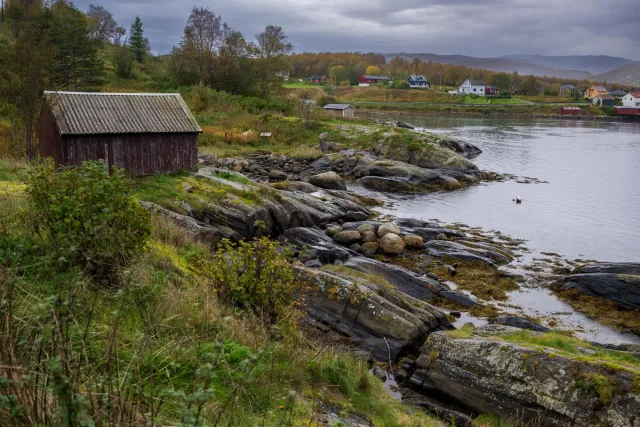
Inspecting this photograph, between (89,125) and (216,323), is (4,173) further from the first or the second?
(216,323)

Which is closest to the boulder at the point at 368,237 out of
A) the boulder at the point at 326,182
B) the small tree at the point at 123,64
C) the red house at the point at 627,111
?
the boulder at the point at 326,182

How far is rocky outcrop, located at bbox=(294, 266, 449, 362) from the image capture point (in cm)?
1380

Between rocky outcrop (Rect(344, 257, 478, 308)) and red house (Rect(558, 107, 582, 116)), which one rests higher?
red house (Rect(558, 107, 582, 116))

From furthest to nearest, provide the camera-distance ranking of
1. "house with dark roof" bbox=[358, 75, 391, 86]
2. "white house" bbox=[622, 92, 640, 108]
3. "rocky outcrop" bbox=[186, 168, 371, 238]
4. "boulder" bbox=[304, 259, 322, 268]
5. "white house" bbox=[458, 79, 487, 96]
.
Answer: "house with dark roof" bbox=[358, 75, 391, 86], "white house" bbox=[458, 79, 487, 96], "white house" bbox=[622, 92, 640, 108], "rocky outcrop" bbox=[186, 168, 371, 238], "boulder" bbox=[304, 259, 322, 268]

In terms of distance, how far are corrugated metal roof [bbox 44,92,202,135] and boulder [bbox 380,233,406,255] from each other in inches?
413

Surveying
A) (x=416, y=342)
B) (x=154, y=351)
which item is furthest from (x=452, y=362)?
(x=154, y=351)

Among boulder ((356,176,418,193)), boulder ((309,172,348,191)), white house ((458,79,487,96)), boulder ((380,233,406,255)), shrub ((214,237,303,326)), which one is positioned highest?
white house ((458,79,487,96))

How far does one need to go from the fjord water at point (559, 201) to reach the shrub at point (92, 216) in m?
22.7

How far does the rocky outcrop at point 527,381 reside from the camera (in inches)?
378

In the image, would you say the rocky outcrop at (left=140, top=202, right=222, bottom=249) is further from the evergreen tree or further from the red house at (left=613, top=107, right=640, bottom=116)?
the red house at (left=613, top=107, right=640, bottom=116)

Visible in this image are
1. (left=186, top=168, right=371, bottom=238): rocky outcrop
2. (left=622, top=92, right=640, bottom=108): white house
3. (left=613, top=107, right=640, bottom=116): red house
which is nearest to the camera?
(left=186, top=168, right=371, bottom=238): rocky outcrop

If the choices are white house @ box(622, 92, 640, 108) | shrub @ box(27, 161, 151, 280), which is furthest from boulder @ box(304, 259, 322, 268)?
white house @ box(622, 92, 640, 108)

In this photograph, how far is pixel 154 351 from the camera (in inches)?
259

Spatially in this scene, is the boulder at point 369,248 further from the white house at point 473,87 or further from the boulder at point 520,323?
the white house at point 473,87
